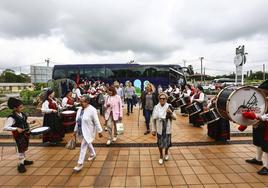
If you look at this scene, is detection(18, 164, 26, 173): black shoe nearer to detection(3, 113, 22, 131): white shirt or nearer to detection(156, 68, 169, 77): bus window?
detection(3, 113, 22, 131): white shirt

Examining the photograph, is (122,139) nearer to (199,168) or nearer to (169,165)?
(169,165)

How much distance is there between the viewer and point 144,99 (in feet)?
23.8

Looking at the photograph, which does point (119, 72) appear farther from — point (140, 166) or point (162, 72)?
point (140, 166)

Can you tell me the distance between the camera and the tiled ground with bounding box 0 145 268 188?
384cm

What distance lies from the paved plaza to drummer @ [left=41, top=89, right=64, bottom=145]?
33 cm

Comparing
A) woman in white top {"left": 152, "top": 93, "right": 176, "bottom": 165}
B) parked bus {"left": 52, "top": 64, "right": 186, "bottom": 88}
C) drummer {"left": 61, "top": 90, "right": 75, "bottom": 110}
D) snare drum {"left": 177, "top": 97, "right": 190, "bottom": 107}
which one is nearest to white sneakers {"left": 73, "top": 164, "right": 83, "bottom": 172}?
woman in white top {"left": 152, "top": 93, "right": 176, "bottom": 165}

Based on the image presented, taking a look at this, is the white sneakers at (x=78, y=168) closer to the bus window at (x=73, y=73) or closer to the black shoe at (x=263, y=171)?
the black shoe at (x=263, y=171)

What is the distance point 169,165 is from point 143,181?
0.91 metres

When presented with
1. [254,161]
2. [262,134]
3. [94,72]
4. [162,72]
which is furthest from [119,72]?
[262,134]

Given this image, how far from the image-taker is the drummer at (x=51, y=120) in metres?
5.66

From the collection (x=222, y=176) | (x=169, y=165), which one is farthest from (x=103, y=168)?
(x=222, y=176)

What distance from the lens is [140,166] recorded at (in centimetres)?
454

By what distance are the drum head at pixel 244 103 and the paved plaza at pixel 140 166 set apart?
1106mm

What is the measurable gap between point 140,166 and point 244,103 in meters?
2.35
